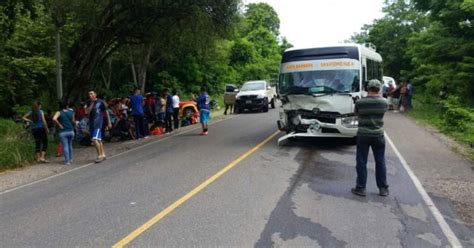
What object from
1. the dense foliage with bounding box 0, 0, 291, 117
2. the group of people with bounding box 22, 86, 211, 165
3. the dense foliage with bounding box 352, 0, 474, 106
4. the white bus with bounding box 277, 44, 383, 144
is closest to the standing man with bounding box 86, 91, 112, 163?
the group of people with bounding box 22, 86, 211, 165

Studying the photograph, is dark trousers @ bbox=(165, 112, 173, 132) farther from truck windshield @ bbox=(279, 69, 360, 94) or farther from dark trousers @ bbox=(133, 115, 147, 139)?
truck windshield @ bbox=(279, 69, 360, 94)

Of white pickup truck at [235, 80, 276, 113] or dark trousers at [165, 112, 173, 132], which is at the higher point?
white pickup truck at [235, 80, 276, 113]

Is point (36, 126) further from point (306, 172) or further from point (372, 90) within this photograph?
point (372, 90)

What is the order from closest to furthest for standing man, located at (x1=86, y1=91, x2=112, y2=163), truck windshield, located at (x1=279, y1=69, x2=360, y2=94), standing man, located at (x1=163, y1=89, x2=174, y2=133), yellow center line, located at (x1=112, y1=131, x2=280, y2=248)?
yellow center line, located at (x1=112, y1=131, x2=280, y2=248)
standing man, located at (x1=86, y1=91, x2=112, y2=163)
truck windshield, located at (x1=279, y1=69, x2=360, y2=94)
standing man, located at (x1=163, y1=89, x2=174, y2=133)


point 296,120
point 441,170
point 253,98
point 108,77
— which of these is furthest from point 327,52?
point 108,77

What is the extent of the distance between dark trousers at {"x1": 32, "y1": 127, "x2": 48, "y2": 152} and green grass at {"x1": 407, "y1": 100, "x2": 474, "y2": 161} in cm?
1100

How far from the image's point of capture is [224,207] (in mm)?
6930

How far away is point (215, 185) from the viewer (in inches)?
330

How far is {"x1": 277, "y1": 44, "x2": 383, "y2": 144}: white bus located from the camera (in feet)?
40.1

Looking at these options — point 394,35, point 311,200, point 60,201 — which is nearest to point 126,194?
point 60,201

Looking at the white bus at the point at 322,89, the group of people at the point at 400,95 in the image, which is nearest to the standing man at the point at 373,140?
the white bus at the point at 322,89

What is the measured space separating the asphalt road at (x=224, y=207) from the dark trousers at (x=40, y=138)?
2453mm

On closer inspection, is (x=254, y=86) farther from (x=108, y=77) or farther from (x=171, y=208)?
(x=171, y=208)

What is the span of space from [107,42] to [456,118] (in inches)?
553
